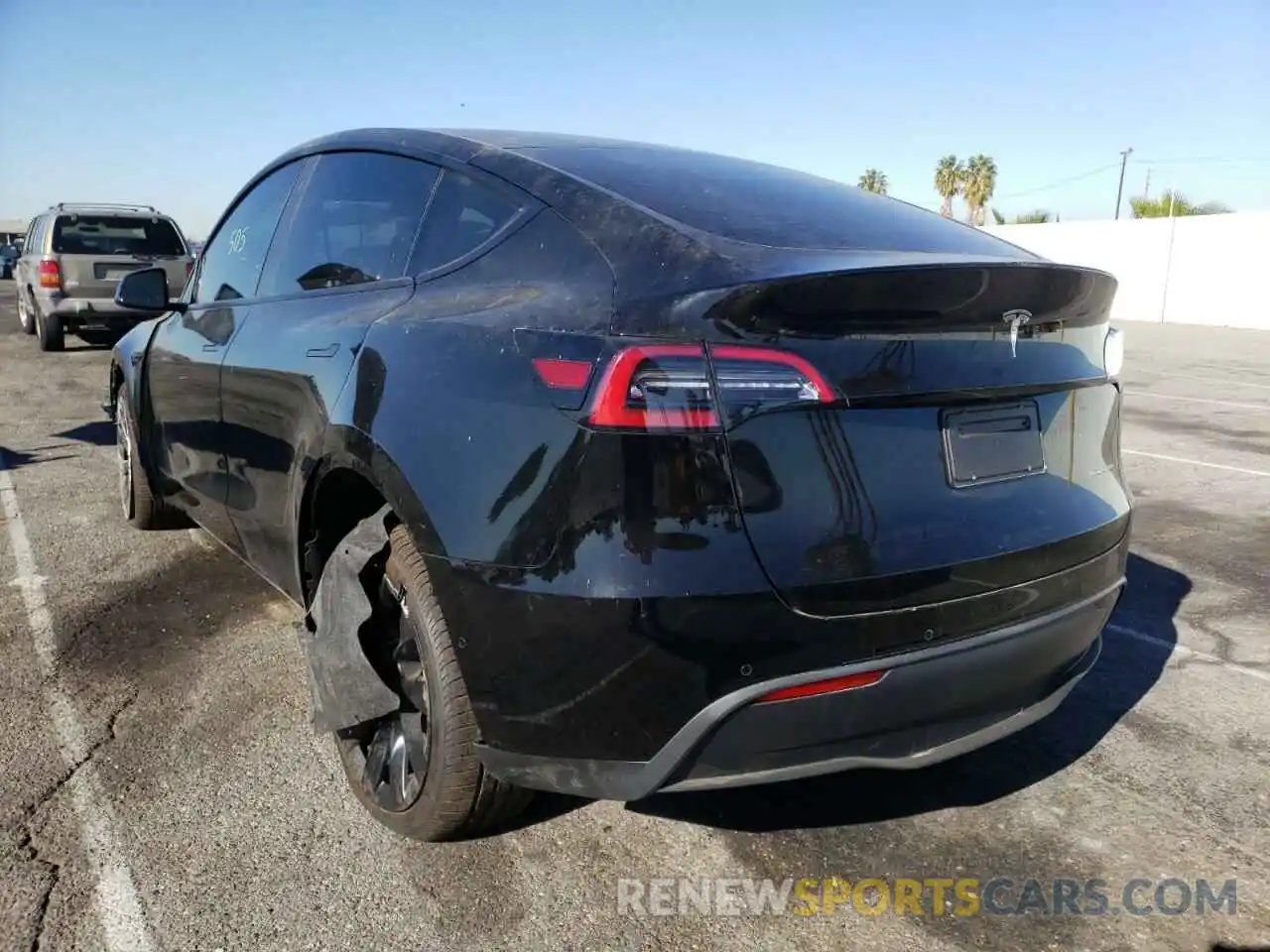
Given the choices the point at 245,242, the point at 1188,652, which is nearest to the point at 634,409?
the point at 245,242

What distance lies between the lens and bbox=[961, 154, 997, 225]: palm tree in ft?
183

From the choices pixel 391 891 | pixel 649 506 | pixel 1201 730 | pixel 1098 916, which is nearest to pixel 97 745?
pixel 391 891

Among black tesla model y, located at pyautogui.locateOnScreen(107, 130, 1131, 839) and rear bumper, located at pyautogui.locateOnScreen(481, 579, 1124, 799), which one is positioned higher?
black tesla model y, located at pyautogui.locateOnScreen(107, 130, 1131, 839)

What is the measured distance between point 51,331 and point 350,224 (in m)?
12.6

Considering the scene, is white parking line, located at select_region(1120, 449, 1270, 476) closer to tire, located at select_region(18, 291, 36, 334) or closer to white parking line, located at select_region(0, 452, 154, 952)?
white parking line, located at select_region(0, 452, 154, 952)

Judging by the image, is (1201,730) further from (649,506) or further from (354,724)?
(354,724)

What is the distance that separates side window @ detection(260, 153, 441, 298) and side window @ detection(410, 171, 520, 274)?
7 centimetres

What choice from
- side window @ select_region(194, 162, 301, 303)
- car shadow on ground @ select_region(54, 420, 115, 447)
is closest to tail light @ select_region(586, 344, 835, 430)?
side window @ select_region(194, 162, 301, 303)

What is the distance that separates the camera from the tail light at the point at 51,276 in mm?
12875

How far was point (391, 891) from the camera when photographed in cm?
233

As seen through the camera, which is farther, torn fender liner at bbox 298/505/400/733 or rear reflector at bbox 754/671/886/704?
torn fender liner at bbox 298/505/400/733

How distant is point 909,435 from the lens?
2.04 meters

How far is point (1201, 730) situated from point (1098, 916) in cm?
119

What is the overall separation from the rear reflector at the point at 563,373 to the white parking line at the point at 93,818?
148 cm
